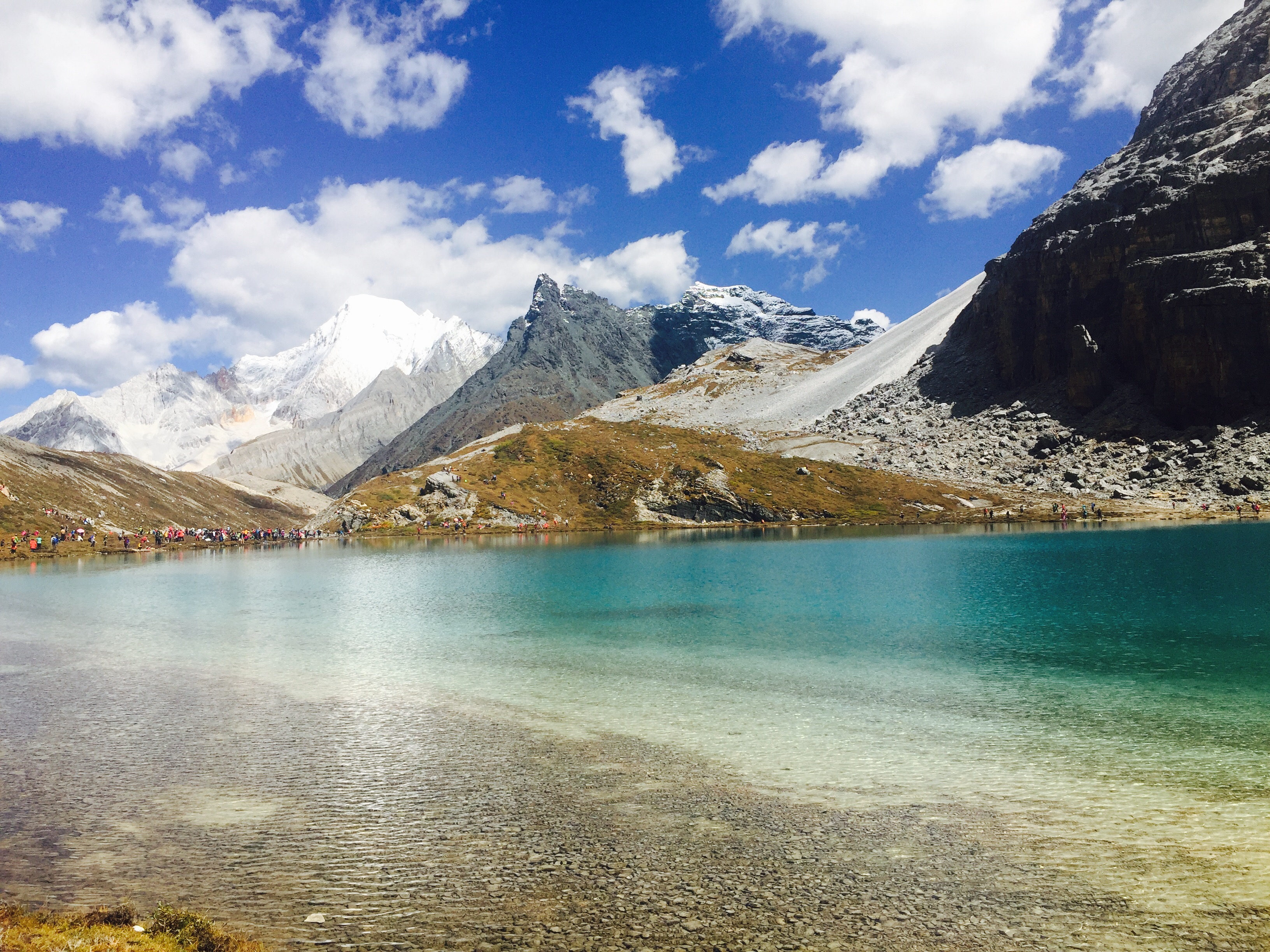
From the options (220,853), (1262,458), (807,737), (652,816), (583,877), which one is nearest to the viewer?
(583,877)

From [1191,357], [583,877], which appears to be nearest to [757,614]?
[583,877]

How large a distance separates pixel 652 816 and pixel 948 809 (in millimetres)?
6867

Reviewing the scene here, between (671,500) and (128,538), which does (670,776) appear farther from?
(128,538)

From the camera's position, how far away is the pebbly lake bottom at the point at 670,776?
1306cm

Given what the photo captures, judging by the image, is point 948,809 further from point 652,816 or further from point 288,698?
point 288,698

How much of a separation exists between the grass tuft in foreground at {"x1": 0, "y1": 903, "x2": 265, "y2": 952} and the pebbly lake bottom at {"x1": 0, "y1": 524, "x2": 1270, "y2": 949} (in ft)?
2.54

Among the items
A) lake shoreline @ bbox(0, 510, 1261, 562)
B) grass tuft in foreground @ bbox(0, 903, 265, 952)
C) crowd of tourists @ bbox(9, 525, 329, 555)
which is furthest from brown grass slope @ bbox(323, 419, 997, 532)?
grass tuft in foreground @ bbox(0, 903, 265, 952)

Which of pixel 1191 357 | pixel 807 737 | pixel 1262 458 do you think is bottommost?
pixel 807 737

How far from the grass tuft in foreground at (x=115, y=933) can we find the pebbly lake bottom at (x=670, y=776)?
2.54ft

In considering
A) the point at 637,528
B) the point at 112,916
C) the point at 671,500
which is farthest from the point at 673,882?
the point at 671,500

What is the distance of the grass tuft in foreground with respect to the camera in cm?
1102

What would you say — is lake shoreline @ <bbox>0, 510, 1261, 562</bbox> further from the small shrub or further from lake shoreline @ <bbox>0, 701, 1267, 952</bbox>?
the small shrub

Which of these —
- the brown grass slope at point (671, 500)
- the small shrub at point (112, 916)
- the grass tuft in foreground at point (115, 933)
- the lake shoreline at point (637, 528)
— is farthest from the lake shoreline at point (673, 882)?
the brown grass slope at point (671, 500)

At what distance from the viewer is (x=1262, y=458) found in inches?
6678
